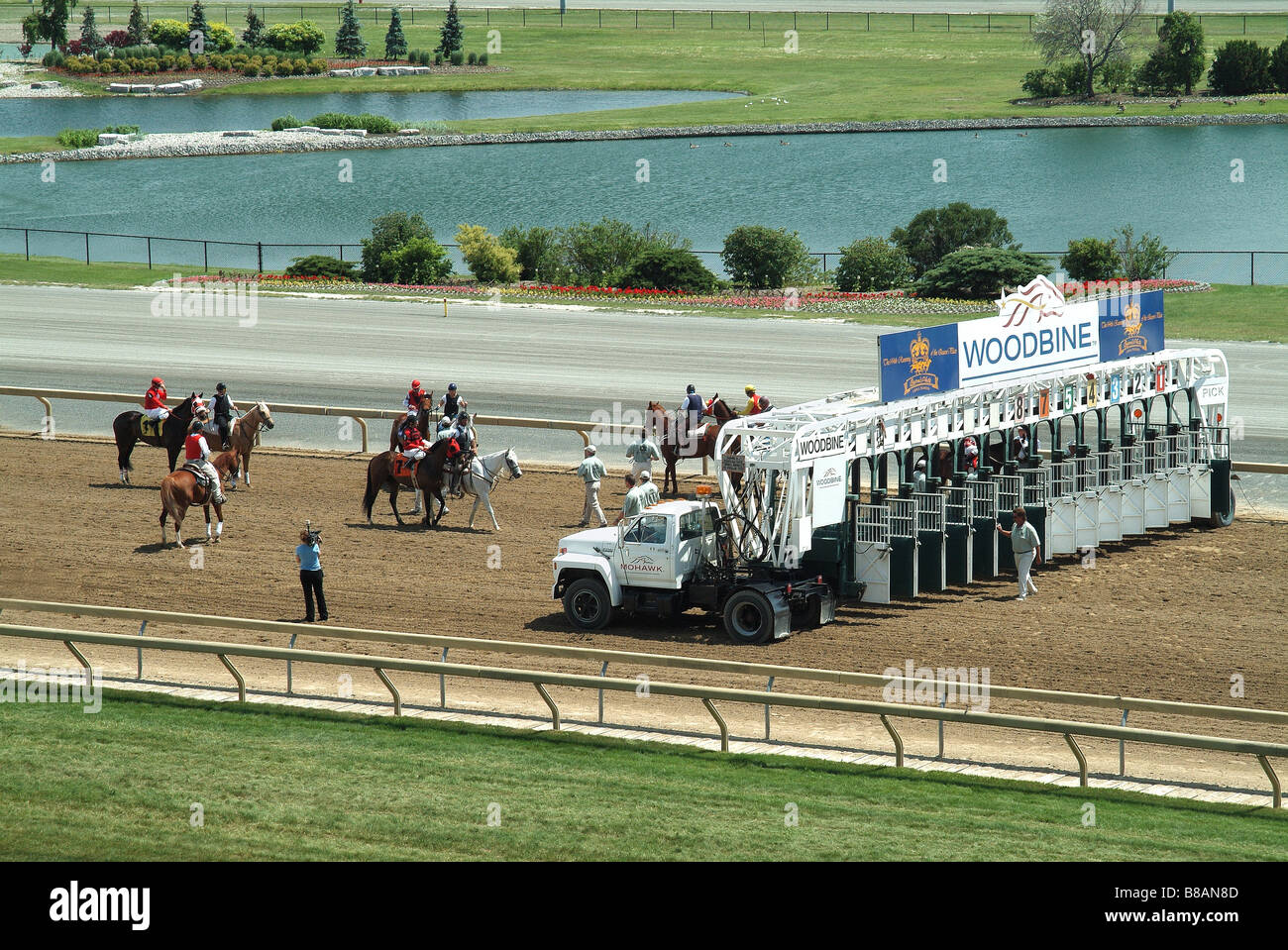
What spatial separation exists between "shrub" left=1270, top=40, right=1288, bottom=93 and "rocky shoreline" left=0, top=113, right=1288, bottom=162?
32.8ft

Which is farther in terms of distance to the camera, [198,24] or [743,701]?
[198,24]

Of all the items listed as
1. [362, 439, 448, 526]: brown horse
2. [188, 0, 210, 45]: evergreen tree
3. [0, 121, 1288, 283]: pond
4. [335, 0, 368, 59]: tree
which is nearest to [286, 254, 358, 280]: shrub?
[0, 121, 1288, 283]: pond

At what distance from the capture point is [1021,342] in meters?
23.7

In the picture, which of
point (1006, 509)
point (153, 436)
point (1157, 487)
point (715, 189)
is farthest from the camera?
point (715, 189)

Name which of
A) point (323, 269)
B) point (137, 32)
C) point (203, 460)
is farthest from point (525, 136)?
point (203, 460)

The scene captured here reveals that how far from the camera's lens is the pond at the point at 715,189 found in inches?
3017

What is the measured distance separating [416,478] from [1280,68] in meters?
100

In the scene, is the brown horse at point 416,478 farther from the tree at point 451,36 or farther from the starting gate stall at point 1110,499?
the tree at point 451,36

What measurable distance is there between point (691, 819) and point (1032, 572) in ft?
38.6

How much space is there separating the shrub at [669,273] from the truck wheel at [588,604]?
107 feet

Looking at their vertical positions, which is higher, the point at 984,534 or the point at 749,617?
the point at 984,534

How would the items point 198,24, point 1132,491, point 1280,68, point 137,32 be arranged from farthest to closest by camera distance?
point 137,32 < point 198,24 < point 1280,68 < point 1132,491

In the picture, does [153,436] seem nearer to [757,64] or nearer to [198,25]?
[198,25]

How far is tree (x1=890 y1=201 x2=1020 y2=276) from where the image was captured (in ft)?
177
